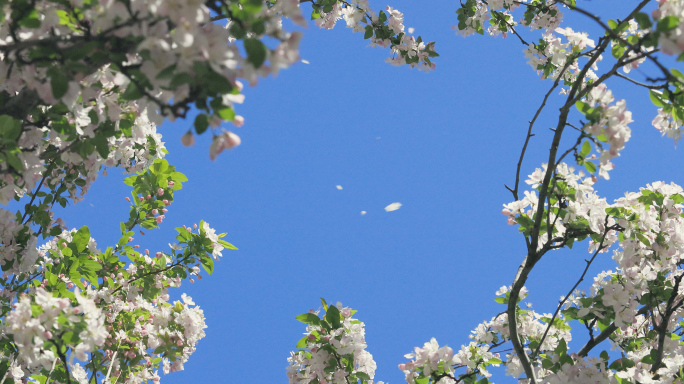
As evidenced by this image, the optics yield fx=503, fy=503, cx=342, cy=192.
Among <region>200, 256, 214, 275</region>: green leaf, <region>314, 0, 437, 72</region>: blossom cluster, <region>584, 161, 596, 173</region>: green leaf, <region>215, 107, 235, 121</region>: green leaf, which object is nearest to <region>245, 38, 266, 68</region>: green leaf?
<region>215, 107, 235, 121</region>: green leaf

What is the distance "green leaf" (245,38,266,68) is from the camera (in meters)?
1.44

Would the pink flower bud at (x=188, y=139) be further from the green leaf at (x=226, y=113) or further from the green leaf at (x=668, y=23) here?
the green leaf at (x=668, y=23)

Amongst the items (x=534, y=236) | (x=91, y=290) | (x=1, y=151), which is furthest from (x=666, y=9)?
(x=91, y=290)

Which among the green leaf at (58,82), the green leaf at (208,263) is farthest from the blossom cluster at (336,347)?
the green leaf at (58,82)

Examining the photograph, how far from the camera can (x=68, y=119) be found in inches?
94.1

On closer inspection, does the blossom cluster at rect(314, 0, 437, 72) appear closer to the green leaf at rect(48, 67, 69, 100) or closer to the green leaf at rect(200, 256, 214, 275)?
the green leaf at rect(200, 256, 214, 275)

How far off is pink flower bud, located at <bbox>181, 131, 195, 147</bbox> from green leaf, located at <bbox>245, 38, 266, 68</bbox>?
1.01ft

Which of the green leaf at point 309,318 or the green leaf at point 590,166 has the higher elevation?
the green leaf at point 590,166

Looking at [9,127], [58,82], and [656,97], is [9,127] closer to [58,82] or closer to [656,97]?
[58,82]

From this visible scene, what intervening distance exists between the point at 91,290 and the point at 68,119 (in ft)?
6.79

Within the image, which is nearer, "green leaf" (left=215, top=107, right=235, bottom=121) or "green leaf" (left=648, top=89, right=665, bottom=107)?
"green leaf" (left=215, top=107, right=235, bottom=121)

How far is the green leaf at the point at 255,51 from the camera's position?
56.6 inches

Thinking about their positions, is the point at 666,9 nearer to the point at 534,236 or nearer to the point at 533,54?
the point at 534,236

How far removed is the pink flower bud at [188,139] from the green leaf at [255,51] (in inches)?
12.1
